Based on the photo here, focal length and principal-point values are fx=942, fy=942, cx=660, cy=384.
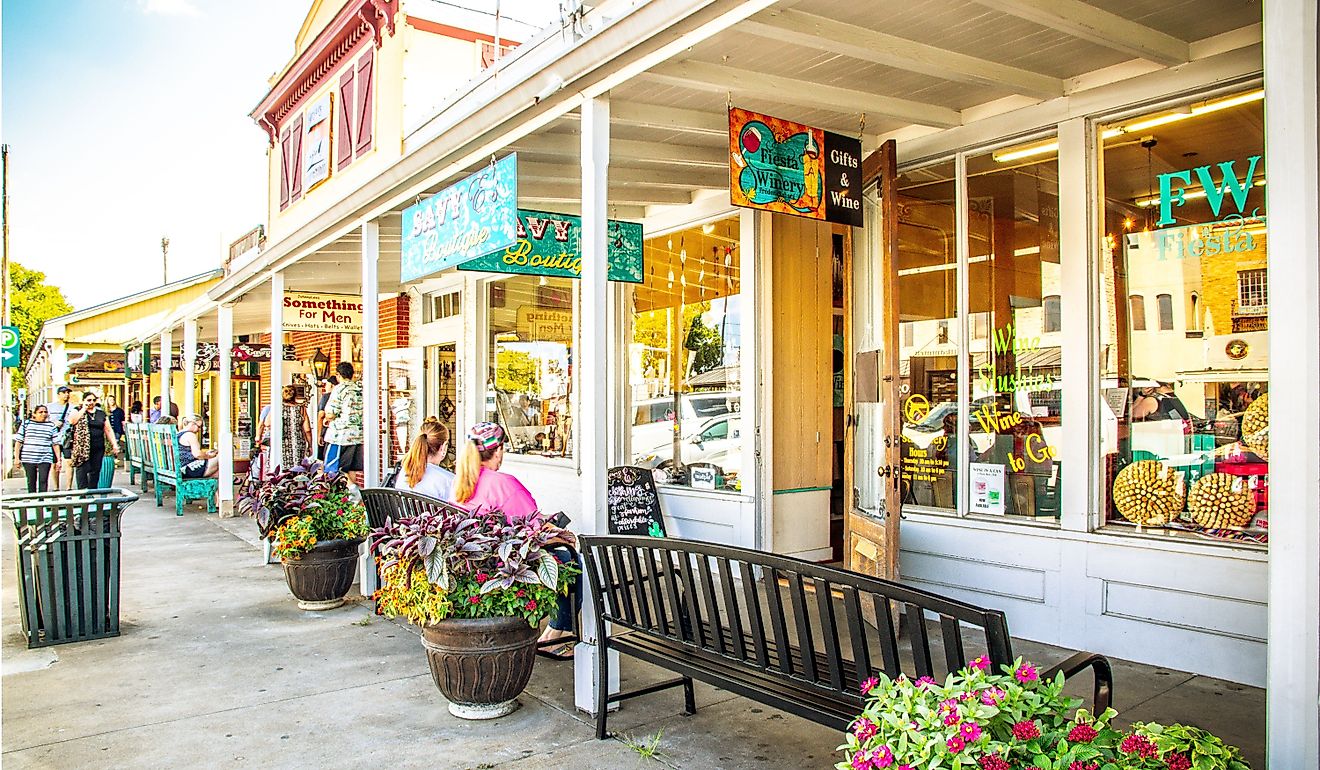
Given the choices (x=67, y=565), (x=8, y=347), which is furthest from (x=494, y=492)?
(x=8, y=347)

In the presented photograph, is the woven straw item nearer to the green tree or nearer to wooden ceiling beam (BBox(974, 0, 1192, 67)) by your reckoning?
wooden ceiling beam (BBox(974, 0, 1192, 67))

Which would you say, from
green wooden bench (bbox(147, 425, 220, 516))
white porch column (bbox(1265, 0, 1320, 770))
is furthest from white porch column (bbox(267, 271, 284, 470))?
white porch column (bbox(1265, 0, 1320, 770))

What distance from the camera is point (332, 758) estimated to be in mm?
4270

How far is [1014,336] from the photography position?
6.03 metres

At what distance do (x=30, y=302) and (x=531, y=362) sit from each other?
227ft

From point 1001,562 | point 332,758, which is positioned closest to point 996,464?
point 1001,562

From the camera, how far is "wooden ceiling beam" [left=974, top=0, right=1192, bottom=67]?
4.34m

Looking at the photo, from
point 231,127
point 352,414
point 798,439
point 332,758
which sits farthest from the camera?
point 231,127

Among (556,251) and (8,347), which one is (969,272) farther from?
(8,347)

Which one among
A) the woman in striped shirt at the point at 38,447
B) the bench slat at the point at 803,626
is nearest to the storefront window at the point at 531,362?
the bench slat at the point at 803,626

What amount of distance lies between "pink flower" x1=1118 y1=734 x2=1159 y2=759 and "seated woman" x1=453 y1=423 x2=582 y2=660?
372 centimetres

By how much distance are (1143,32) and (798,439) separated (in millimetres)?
4121

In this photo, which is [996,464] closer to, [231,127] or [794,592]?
[794,592]

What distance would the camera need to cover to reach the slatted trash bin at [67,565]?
6180mm
